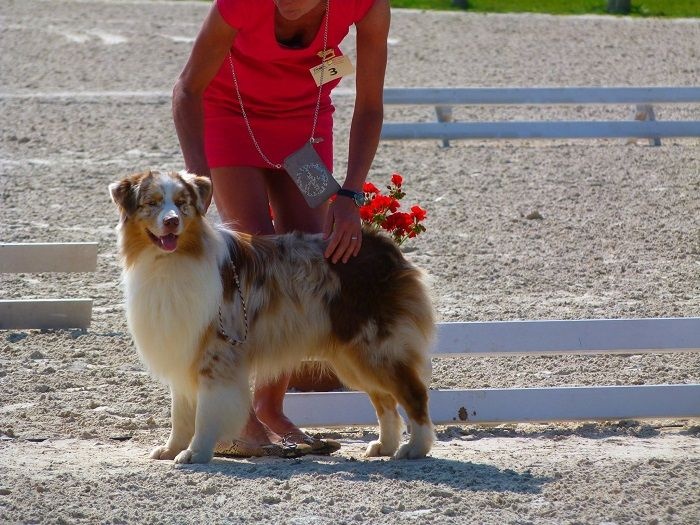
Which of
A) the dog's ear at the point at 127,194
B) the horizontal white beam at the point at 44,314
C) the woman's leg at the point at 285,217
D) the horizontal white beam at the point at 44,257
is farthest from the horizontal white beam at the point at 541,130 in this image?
the dog's ear at the point at 127,194

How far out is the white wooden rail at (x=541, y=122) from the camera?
13.8 metres

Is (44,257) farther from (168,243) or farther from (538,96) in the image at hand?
(538,96)

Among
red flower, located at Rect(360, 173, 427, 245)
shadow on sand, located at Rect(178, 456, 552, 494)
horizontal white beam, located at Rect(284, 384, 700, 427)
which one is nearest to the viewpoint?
shadow on sand, located at Rect(178, 456, 552, 494)

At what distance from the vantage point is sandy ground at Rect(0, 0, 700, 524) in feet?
15.9

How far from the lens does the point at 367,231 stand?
583 centimetres

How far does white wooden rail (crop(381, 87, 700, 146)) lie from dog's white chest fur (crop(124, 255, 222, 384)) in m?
8.50

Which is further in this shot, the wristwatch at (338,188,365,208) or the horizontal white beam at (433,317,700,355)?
the horizontal white beam at (433,317,700,355)

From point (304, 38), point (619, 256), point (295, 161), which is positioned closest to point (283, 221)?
point (295, 161)

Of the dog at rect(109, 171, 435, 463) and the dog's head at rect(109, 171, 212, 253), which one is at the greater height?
the dog's head at rect(109, 171, 212, 253)

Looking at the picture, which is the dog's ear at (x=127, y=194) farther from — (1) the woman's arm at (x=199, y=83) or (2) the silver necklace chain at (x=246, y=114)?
(2) the silver necklace chain at (x=246, y=114)

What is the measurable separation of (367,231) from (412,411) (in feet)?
2.78

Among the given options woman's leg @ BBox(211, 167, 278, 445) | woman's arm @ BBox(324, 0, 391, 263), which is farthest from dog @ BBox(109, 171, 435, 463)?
woman's leg @ BBox(211, 167, 278, 445)

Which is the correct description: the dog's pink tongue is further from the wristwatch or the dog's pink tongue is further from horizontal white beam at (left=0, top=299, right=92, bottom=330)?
horizontal white beam at (left=0, top=299, right=92, bottom=330)

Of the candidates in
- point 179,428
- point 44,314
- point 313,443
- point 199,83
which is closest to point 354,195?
point 199,83
